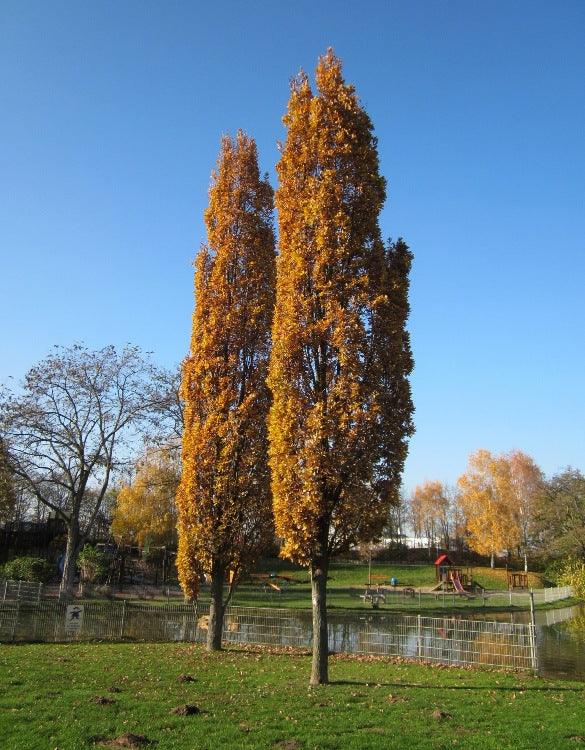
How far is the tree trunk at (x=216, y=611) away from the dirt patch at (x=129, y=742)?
26.5 feet

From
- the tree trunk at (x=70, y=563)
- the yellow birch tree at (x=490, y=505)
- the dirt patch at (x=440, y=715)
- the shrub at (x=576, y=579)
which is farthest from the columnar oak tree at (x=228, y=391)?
the yellow birch tree at (x=490, y=505)

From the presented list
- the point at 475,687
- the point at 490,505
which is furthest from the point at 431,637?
the point at 490,505

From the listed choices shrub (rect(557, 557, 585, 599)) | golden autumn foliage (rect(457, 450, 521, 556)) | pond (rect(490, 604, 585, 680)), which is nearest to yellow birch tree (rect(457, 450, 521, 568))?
golden autumn foliage (rect(457, 450, 521, 556))

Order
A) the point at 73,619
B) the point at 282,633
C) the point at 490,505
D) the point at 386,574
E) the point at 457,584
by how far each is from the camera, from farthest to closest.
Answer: the point at 490,505
the point at 386,574
the point at 457,584
the point at 282,633
the point at 73,619

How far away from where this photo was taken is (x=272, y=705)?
330 inches

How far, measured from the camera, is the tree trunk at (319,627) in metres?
10.4

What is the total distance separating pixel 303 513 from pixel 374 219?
6161 millimetres

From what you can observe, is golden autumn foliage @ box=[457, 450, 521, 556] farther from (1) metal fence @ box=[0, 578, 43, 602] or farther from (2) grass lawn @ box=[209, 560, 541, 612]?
(1) metal fence @ box=[0, 578, 43, 602]

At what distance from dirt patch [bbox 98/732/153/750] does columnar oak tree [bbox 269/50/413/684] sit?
4339 millimetres

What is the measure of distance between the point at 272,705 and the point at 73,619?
32.7 feet

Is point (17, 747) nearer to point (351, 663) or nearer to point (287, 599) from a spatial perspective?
point (351, 663)

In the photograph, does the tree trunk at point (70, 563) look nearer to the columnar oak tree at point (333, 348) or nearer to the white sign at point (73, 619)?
the white sign at point (73, 619)

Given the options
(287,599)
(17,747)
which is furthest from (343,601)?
(17,747)

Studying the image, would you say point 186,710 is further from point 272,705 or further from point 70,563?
point 70,563
